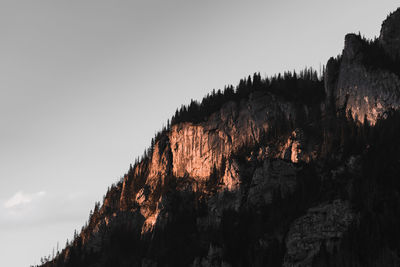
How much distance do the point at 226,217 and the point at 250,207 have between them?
427 inches

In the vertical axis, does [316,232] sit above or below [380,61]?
below

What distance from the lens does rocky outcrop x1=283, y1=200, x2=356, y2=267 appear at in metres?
148

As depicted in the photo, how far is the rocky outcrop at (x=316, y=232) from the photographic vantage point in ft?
487

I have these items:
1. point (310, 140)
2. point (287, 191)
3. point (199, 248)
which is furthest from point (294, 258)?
point (310, 140)

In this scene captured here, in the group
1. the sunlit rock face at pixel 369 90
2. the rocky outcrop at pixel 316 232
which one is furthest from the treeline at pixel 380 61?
the rocky outcrop at pixel 316 232

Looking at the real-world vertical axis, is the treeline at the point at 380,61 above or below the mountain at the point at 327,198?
above

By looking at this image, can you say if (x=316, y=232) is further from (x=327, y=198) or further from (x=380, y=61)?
(x=380, y=61)

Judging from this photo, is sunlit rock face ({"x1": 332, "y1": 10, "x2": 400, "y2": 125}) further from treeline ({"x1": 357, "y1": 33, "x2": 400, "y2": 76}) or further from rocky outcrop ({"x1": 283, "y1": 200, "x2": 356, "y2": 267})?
rocky outcrop ({"x1": 283, "y1": 200, "x2": 356, "y2": 267})

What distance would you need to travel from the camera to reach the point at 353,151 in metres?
177

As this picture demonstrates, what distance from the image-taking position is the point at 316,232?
153750mm

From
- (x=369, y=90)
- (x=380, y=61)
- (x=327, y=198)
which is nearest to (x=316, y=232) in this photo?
(x=327, y=198)

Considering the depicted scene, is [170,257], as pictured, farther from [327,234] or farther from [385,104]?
[385,104]

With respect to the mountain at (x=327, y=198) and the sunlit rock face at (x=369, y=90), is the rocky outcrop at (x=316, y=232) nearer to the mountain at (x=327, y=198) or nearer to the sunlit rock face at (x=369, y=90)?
the mountain at (x=327, y=198)

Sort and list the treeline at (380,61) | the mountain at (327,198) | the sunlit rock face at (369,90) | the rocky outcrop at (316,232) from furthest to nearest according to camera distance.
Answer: the treeline at (380,61) < the sunlit rock face at (369,90) < the rocky outcrop at (316,232) < the mountain at (327,198)
